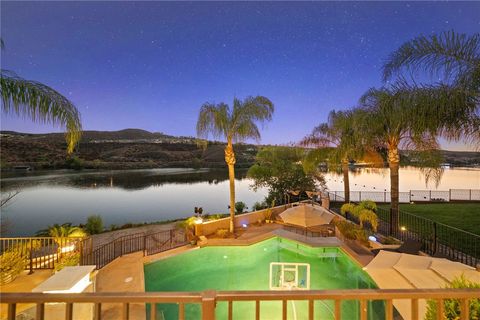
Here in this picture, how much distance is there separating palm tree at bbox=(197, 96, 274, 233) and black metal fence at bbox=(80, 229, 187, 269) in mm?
2871

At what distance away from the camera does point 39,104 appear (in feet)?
14.6

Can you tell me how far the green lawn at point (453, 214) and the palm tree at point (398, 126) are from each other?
340 cm

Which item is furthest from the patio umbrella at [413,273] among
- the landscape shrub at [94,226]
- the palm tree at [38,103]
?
the landscape shrub at [94,226]

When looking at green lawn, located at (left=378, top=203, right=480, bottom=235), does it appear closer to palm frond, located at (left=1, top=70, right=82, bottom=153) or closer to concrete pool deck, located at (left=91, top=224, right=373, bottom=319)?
concrete pool deck, located at (left=91, top=224, right=373, bottom=319)

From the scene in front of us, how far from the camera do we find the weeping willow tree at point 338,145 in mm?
13055

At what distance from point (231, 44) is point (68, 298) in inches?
665

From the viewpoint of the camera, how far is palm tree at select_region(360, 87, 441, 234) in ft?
22.2

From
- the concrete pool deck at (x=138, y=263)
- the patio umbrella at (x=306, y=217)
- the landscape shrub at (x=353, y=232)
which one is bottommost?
the concrete pool deck at (x=138, y=263)

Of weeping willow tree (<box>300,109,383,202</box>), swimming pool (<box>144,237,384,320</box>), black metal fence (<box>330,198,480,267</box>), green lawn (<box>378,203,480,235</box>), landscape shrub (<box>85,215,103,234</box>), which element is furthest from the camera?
landscape shrub (<box>85,215,103,234</box>)

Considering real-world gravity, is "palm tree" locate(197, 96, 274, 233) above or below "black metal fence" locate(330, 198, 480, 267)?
above

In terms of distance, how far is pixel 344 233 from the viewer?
10516 mm

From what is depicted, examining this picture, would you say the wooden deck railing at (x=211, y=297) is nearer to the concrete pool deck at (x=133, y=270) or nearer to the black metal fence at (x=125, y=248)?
the concrete pool deck at (x=133, y=270)

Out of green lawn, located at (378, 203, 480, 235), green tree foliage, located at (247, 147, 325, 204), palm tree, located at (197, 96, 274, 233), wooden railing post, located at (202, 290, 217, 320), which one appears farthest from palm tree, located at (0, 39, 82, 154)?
green tree foliage, located at (247, 147, 325, 204)

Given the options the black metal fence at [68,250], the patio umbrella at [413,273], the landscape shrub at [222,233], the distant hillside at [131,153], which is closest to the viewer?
the patio umbrella at [413,273]
